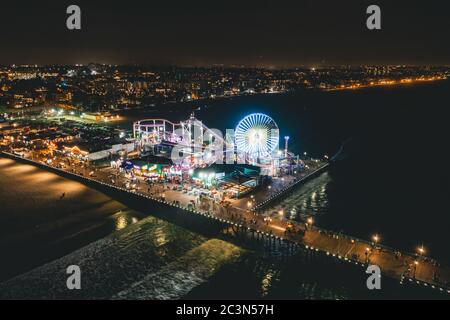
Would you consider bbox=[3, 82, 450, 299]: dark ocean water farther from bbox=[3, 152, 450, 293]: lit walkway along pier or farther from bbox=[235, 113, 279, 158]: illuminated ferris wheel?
bbox=[235, 113, 279, 158]: illuminated ferris wheel

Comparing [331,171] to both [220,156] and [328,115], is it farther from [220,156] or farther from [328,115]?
[328,115]

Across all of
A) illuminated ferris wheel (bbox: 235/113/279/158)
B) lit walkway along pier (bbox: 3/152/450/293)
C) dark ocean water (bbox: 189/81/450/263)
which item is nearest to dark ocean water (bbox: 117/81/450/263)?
dark ocean water (bbox: 189/81/450/263)

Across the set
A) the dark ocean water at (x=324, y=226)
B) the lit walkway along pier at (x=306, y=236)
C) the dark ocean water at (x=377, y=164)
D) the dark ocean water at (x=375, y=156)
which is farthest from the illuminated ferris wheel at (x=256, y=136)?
the dark ocean water at (x=375, y=156)

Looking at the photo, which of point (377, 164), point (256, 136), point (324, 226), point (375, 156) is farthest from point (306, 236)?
point (375, 156)

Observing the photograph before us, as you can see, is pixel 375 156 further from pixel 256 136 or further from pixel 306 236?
pixel 306 236

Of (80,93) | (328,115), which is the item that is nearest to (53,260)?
(328,115)

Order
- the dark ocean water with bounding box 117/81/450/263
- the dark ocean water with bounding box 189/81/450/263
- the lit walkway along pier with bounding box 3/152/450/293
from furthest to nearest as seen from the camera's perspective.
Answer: the dark ocean water with bounding box 117/81/450/263 < the dark ocean water with bounding box 189/81/450/263 < the lit walkway along pier with bounding box 3/152/450/293
